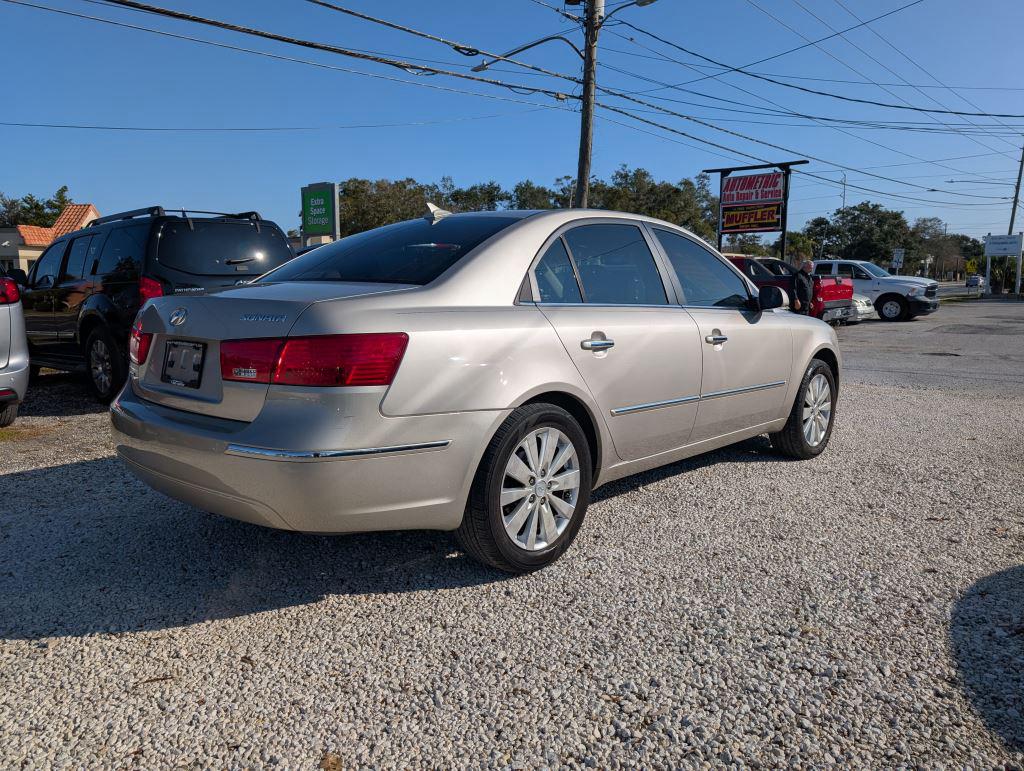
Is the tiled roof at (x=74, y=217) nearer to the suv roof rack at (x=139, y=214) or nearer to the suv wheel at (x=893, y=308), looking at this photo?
the suv wheel at (x=893, y=308)

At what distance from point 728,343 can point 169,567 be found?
127 inches

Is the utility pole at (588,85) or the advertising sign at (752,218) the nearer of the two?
the utility pole at (588,85)

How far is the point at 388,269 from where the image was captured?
11.3ft

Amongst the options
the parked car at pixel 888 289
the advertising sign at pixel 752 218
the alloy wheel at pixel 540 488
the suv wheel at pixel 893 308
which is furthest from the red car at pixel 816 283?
the alloy wheel at pixel 540 488

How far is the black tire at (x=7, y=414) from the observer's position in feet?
20.9

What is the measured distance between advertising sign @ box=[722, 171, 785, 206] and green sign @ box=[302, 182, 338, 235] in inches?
564

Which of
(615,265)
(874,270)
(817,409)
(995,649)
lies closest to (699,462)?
(817,409)

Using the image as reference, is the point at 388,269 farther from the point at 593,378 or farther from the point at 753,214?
the point at 753,214

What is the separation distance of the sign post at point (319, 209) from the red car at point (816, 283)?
1320cm

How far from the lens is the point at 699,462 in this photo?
5375 mm

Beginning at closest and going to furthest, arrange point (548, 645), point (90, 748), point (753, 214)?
point (90, 748) → point (548, 645) → point (753, 214)

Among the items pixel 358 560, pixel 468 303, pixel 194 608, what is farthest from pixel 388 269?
pixel 194 608

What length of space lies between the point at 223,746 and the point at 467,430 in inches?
52.9

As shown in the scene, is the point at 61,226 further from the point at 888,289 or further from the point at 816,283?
the point at 888,289
